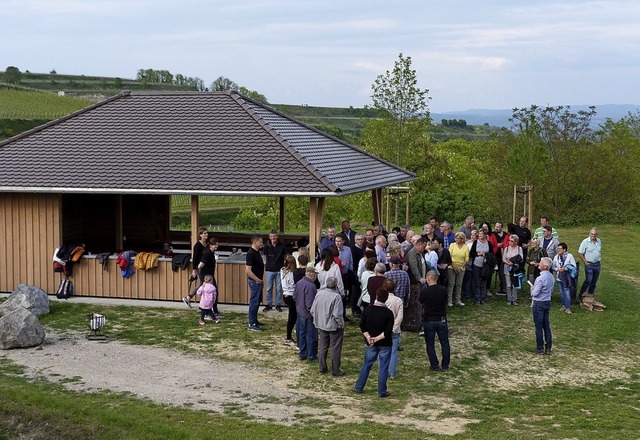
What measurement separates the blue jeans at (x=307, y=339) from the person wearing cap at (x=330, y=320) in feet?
1.90

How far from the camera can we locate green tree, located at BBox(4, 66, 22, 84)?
92.4m

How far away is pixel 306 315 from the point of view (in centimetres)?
1227

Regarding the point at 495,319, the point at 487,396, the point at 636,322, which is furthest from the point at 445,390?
the point at 636,322

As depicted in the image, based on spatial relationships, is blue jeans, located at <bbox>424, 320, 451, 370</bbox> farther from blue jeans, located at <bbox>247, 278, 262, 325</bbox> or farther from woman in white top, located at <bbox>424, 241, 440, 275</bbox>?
blue jeans, located at <bbox>247, 278, 262, 325</bbox>

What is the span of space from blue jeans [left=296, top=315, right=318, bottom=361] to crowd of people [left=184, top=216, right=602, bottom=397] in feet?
0.05

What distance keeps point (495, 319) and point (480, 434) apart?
6.32 metres

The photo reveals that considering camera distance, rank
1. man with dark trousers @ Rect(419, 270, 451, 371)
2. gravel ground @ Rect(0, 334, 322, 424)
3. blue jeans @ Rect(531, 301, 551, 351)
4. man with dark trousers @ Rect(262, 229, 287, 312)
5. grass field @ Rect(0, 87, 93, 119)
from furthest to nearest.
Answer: grass field @ Rect(0, 87, 93, 119), man with dark trousers @ Rect(262, 229, 287, 312), blue jeans @ Rect(531, 301, 551, 351), man with dark trousers @ Rect(419, 270, 451, 371), gravel ground @ Rect(0, 334, 322, 424)

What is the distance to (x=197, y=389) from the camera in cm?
1112

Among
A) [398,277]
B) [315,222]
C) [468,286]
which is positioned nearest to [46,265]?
[315,222]

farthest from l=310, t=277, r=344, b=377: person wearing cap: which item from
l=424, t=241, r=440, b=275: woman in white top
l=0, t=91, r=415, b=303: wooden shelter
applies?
l=0, t=91, r=415, b=303: wooden shelter

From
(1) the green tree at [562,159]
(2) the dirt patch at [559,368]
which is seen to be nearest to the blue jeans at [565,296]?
(2) the dirt patch at [559,368]

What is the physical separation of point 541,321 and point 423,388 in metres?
2.80

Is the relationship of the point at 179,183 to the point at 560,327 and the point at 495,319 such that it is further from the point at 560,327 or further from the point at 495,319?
the point at 560,327

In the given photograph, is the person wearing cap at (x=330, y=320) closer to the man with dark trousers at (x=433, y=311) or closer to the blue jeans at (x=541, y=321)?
the man with dark trousers at (x=433, y=311)
